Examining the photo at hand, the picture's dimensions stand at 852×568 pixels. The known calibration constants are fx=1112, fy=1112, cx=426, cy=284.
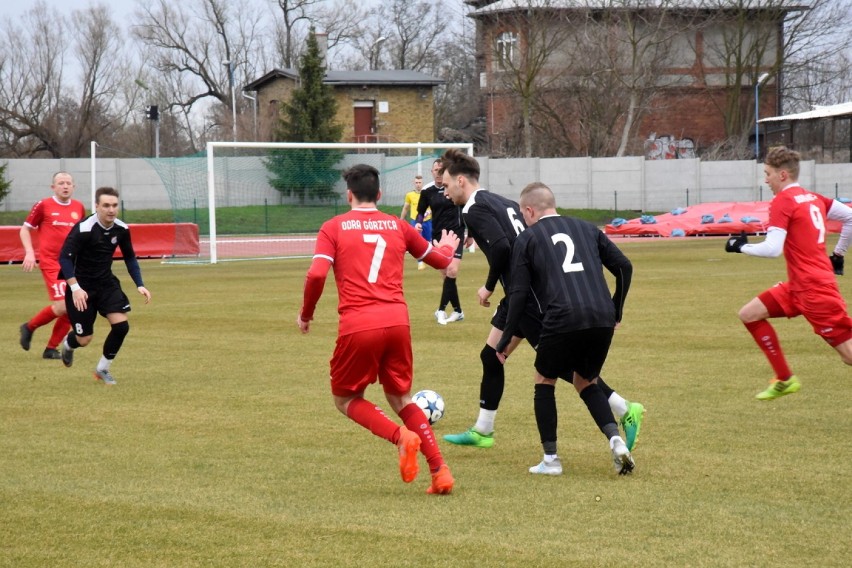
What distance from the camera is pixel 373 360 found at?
616 cm

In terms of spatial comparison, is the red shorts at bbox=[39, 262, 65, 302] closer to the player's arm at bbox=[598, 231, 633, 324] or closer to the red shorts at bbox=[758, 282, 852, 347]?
the player's arm at bbox=[598, 231, 633, 324]

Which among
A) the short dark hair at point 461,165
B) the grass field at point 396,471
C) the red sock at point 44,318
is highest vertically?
the short dark hair at point 461,165

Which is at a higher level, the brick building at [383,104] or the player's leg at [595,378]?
the brick building at [383,104]

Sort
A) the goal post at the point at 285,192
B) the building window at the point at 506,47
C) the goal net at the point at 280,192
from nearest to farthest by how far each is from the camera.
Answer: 1. the goal net at the point at 280,192
2. the goal post at the point at 285,192
3. the building window at the point at 506,47

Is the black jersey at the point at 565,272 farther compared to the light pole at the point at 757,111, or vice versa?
the light pole at the point at 757,111

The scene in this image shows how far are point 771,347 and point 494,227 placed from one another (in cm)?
272

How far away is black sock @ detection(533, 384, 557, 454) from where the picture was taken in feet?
21.4

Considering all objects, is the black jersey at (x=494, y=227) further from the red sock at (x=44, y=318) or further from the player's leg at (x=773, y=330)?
the red sock at (x=44, y=318)

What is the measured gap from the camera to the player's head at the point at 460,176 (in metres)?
7.49

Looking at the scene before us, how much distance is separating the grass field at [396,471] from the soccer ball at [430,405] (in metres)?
0.30

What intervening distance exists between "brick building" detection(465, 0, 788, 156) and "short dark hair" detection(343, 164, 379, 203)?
1746 inches

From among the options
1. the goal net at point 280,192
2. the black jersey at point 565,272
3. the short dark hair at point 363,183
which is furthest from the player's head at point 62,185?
the goal net at point 280,192

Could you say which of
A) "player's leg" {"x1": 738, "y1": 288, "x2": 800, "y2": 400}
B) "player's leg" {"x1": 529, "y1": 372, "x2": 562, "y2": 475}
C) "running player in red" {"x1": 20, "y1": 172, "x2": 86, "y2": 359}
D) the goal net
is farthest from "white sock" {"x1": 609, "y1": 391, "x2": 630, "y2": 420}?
the goal net

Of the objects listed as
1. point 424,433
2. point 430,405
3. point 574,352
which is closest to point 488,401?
point 430,405
